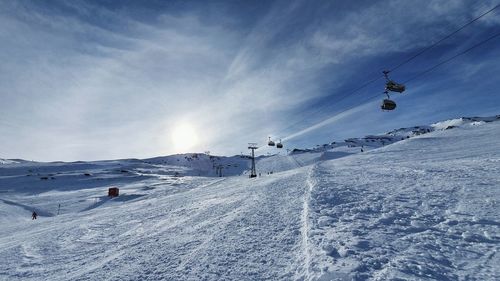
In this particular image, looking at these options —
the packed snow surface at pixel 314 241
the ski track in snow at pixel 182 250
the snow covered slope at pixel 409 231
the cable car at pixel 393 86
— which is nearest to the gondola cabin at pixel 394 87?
the cable car at pixel 393 86

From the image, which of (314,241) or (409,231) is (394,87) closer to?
(409,231)

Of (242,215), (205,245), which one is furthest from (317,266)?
(242,215)

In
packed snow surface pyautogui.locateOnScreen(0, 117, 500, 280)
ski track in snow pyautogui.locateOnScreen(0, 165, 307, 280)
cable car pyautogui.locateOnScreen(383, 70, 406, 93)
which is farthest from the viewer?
cable car pyautogui.locateOnScreen(383, 70, 406, 93)

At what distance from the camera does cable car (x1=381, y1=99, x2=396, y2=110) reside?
74.7 feet

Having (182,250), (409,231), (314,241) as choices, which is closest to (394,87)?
(409,231)

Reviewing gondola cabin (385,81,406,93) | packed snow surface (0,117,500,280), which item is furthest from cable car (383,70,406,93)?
packed snow surface (0,117,500,280)

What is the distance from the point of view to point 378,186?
1320 centimetres

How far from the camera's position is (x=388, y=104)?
22.9 metres

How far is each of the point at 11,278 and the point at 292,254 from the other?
682cm

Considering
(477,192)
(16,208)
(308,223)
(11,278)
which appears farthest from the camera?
(16,208)

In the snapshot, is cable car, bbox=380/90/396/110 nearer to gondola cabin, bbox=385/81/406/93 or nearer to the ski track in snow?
gondola cabin, bbox=385/81/406/93

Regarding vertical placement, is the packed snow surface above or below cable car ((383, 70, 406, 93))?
below

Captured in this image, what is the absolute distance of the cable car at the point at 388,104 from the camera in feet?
74.7

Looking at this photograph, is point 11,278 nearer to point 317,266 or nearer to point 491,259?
point 317,266
